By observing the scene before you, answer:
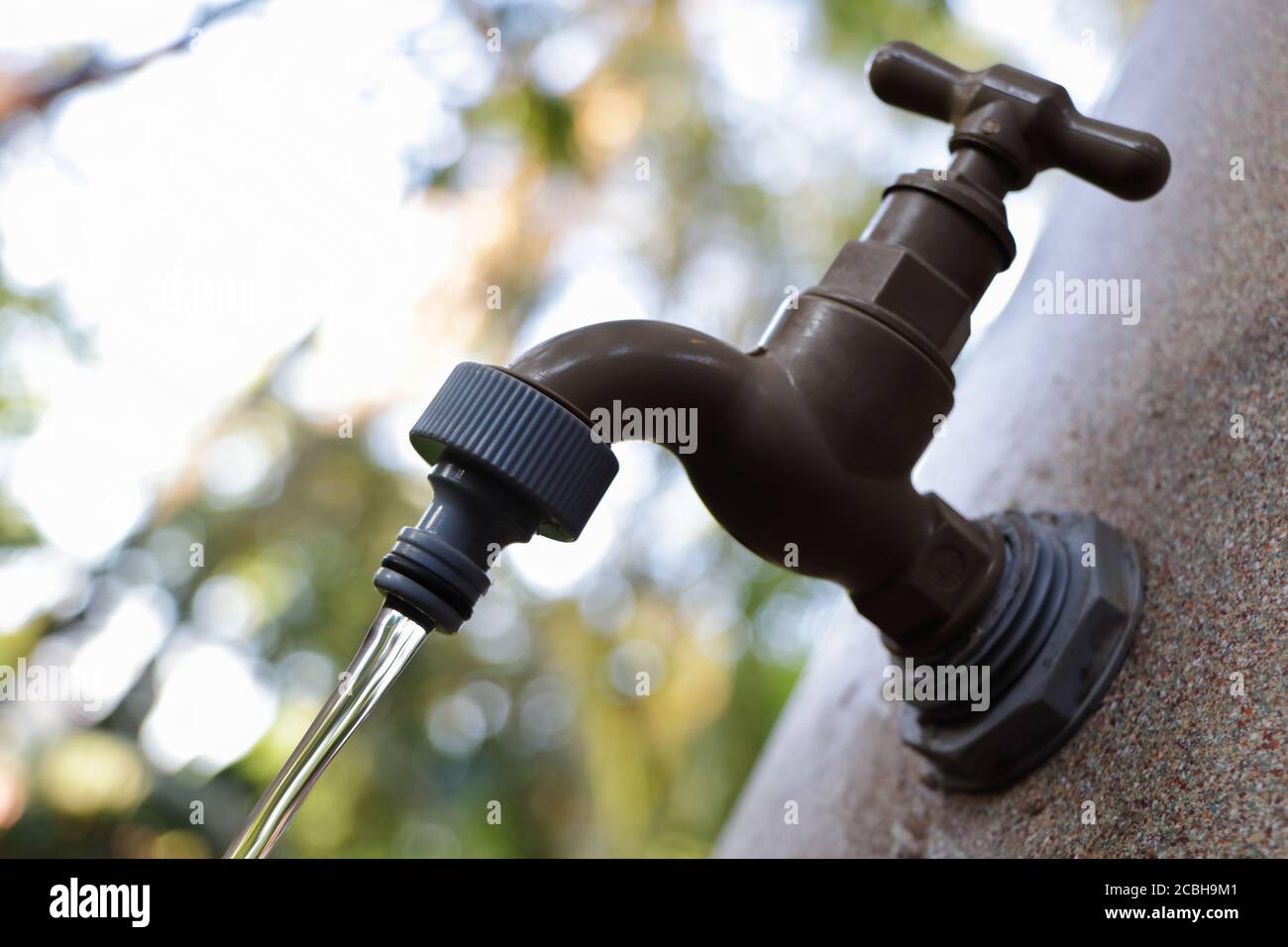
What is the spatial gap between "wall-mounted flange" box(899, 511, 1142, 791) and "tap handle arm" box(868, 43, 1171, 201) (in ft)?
0.76

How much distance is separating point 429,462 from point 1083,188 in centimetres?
90

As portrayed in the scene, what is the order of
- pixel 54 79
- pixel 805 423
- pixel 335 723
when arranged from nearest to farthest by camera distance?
1. pixel 335 723
2. pixel 805 423
3. pixel 54 79

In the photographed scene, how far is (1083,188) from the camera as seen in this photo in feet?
3.97

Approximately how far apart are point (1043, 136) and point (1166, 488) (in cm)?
24

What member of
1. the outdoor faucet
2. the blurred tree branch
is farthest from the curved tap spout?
the blurred tree branch

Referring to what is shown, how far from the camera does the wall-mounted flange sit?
2.29ft

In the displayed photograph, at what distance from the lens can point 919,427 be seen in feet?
2.31

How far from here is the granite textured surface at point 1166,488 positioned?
0.60 m

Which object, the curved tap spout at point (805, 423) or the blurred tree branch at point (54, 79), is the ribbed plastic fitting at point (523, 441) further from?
the blurred tree branch at point (54, 79)

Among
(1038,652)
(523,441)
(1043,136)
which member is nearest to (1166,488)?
(1038,652)

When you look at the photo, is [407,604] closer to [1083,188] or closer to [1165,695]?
[1165,695]

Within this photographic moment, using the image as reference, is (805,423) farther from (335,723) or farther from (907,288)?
(335,723)

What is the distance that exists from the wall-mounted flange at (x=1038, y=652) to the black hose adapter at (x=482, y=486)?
0.31m
